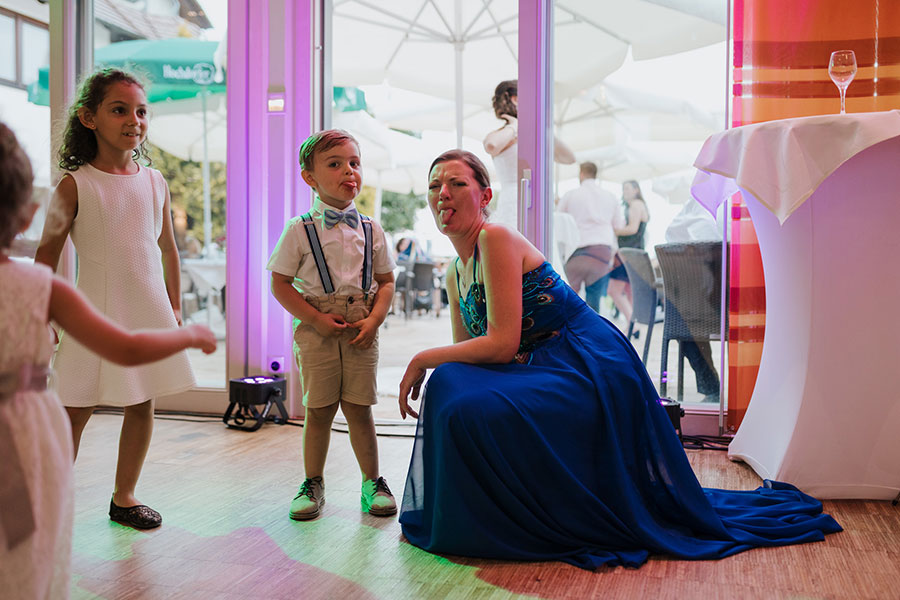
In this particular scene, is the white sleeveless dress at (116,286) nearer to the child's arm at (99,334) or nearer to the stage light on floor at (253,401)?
the child's arm at (99,334)

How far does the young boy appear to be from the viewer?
2.16 m

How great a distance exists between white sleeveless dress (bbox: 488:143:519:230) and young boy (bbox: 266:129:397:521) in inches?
54.1

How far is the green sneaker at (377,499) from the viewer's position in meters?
2.14

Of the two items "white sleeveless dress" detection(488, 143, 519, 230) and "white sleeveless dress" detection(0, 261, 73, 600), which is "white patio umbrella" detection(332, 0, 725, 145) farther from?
"white sleeveless dress" detection(0, 261, 73, 600)

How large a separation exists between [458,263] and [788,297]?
3.43 ft

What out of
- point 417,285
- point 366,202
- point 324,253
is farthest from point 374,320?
point 366,202

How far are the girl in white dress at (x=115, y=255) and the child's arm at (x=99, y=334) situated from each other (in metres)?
0.95

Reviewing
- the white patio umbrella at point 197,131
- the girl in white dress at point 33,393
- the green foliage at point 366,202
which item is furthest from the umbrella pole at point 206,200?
the green foliage at point 366,202

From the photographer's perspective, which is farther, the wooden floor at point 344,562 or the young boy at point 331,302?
the young boy at point 331,302

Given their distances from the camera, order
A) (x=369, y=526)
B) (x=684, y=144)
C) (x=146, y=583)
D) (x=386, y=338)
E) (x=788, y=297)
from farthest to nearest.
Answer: (x=386, y=338) → (x=684, y=144) → (x=788, y=297) → (x=369, y=526) → (x=146, y=583)

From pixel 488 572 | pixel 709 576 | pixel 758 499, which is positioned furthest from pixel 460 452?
pixel 758 499

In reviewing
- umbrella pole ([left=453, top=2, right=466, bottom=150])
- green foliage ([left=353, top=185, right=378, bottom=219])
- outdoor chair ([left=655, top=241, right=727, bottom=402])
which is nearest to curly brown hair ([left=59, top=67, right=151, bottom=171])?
outdoor chair ([left=655, top=241, right=727, bottom=402])

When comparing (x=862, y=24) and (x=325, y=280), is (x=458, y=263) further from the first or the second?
(x=862, y=24)

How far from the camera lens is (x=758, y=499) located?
7.02 ft
